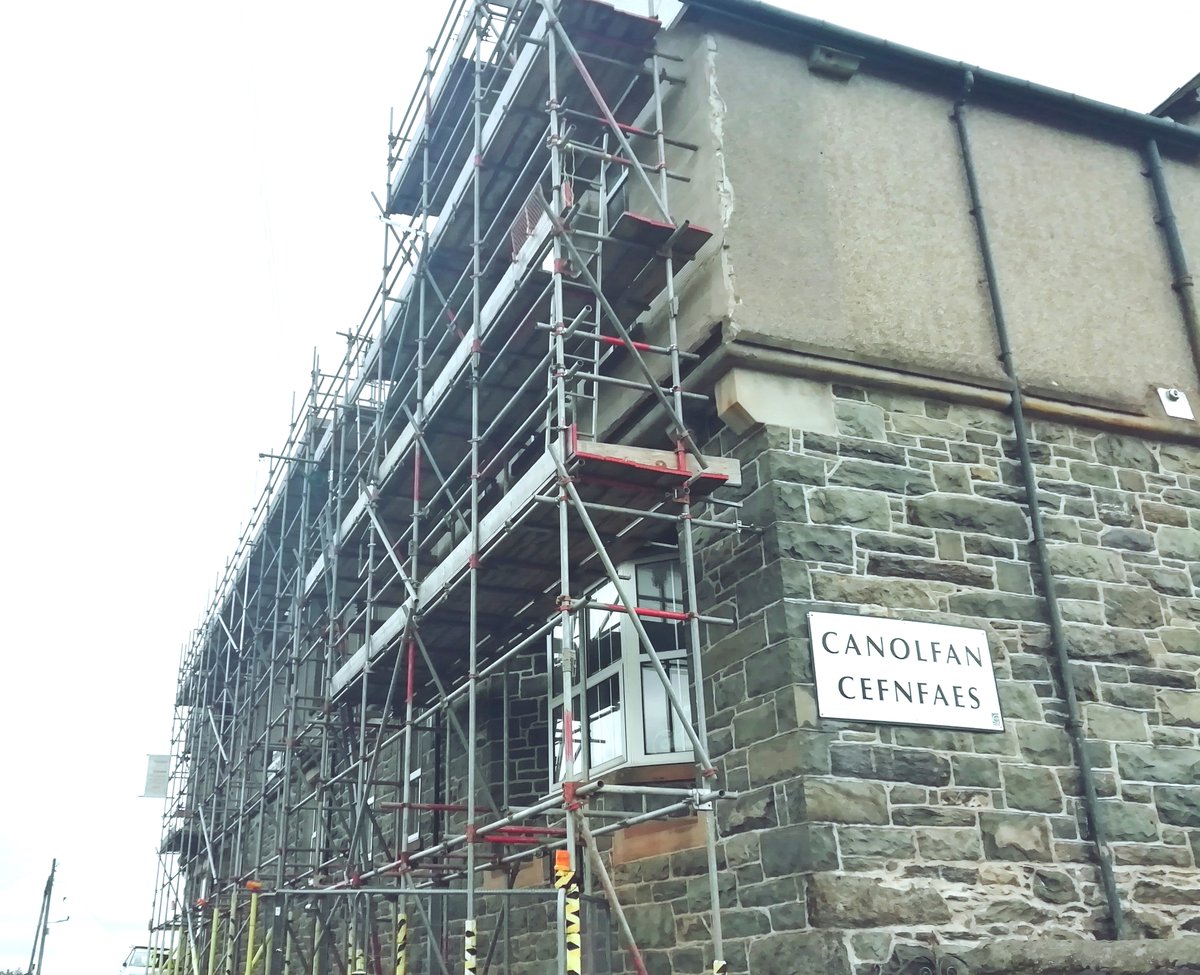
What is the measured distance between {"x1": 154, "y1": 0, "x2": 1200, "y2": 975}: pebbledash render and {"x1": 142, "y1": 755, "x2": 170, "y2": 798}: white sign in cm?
2286

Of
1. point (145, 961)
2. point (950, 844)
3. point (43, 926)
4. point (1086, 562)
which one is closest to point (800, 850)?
point (950, 844)

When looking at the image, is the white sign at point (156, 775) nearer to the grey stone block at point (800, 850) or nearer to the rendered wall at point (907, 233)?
the rendered wall at point (907, 233)

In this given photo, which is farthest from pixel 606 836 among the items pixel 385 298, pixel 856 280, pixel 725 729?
pixel 385 298

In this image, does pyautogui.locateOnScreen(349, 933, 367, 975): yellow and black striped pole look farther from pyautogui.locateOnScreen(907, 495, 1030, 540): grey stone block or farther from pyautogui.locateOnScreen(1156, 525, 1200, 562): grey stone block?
pyautogui.locateOnScreen(1156, 525, 1200, 562): grey stone block

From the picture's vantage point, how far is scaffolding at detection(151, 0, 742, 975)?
913cm

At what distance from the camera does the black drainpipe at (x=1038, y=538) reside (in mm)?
9109

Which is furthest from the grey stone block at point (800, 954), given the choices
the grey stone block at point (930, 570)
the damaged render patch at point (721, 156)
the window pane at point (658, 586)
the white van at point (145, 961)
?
the white van at point (145, 961)

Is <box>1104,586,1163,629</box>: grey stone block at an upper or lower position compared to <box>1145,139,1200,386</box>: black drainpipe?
lower

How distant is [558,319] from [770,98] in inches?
125

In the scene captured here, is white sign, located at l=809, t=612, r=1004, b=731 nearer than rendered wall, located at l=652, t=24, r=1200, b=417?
Yes

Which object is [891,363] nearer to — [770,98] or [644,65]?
[770,98]

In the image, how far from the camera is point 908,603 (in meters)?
9.34

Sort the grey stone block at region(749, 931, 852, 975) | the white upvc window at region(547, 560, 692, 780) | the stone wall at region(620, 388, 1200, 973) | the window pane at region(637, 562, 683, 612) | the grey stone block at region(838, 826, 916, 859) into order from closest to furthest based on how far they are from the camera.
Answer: the grey stone block at region(749, 931, 852, 975) < the grey stone block at region(838, 826, 916, 859) < the stone wall at region(620, 388, 1200, 973) < the white upvc window at region(547, 560, 692, 780) < the window pane at region(637, 562, 683, 612)

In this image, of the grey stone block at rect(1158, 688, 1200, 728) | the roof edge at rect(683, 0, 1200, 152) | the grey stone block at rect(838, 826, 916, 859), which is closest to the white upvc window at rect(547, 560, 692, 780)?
the grey stone block at rect(838, 826, 916, 859)
